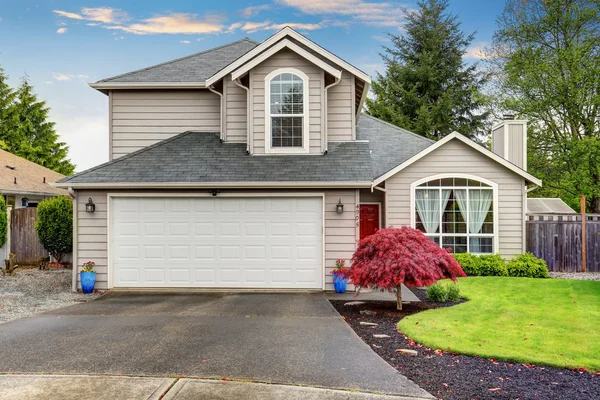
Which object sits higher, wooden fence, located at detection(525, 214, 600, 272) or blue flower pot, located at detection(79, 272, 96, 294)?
wooden fence, located at detection(525, 214, 600, 272)

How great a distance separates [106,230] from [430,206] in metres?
9.33

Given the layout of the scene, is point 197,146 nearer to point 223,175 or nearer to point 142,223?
point 223,175

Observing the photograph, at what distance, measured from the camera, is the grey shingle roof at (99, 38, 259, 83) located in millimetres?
12656

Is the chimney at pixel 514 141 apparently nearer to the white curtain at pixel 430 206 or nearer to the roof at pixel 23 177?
the white curtain at pixel 430 206

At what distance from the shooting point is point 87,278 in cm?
1027

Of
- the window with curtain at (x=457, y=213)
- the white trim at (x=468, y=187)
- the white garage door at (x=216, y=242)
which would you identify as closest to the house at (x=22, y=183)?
the white garage door at (x=216, y=242)

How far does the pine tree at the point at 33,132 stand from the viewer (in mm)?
31859

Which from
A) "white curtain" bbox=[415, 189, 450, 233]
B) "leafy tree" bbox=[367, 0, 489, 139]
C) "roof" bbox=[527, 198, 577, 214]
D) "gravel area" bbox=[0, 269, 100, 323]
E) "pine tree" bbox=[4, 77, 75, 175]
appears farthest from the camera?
"pine tree" bbox=[4, 77, 75, 175]

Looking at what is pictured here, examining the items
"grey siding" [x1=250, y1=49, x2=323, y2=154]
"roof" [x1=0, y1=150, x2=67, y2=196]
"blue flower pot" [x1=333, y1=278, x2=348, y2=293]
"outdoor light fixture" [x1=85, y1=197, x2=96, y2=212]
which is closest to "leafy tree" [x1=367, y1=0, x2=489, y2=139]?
"grey siding" [x1=250, y1=49, x2=323, y2=154]

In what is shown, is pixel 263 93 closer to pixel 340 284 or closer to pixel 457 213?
pixel 340 284

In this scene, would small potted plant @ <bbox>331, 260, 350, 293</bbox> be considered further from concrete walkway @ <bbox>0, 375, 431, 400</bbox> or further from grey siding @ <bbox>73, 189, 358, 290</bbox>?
concrete walkway @ <bbox>0, 375, 431, 400</bbox>

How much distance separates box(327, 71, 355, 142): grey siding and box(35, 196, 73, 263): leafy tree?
9.03 metres

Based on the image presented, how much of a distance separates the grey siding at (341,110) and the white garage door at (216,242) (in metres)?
2.32

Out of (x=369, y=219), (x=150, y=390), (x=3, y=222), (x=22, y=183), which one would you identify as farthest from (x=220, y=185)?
(x=22, y=183)
